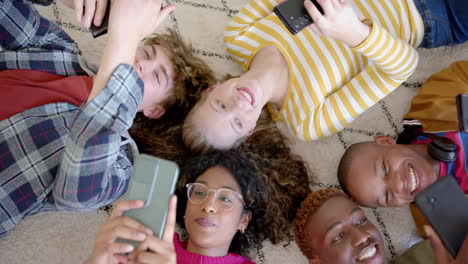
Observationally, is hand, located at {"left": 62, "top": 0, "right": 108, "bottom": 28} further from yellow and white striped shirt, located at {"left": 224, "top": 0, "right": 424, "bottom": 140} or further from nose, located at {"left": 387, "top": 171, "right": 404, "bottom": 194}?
nose, located at {"left": 387, "top": 171, "right": 404, "bottom": 194}

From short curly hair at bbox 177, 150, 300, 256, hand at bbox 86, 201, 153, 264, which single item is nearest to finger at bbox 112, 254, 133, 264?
hand at bbox 86, 201, 153, 264

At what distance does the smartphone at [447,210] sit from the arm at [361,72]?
0.39m

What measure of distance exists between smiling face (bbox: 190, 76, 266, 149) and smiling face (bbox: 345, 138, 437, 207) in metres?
0.36

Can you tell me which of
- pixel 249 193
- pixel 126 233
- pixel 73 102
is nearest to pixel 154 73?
pixel 73 102

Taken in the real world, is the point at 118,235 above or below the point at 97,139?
below

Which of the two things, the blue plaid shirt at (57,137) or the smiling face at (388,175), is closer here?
the blue plaid shirt at (57,137)

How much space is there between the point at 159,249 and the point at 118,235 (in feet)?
0.29

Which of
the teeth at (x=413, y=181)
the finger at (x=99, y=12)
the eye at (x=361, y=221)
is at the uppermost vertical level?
the finger at (x=99, y=12)

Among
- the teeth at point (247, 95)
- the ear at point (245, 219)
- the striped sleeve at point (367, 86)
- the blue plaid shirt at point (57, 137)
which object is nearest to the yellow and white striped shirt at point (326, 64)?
the striped sleeve at point (367, 86)

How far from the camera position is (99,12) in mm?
936

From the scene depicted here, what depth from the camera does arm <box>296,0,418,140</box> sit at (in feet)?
3.64

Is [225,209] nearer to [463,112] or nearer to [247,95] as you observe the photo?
[247,95]

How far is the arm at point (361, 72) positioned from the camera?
1110mm

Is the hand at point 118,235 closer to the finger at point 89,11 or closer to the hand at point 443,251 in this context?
the finger at point 89,11
